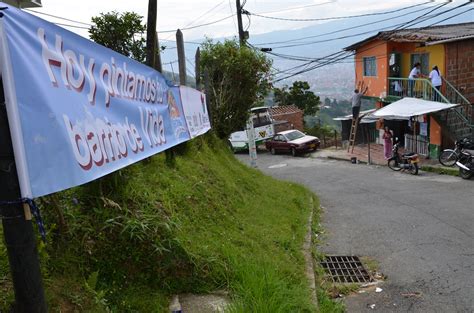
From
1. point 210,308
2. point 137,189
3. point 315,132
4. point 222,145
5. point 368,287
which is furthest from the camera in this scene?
point 315,132

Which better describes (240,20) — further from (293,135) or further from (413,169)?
(413,169)

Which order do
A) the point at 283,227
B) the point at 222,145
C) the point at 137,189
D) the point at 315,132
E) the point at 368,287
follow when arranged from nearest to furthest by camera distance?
the point at 137,189
the point at 368,287
the point at 283,227
the point at 222,145
the point at 315,132

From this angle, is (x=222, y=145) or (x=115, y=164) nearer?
(x=115, y=164)

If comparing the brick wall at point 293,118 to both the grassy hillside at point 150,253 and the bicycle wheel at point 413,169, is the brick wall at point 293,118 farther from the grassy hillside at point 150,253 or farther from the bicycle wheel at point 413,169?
the grassy hillside at point 150,253

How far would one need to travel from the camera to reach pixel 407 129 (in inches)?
1017

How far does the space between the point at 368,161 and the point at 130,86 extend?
67.1 feet

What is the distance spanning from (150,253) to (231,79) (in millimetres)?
9582

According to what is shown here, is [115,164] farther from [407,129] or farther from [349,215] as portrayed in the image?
[407,129]

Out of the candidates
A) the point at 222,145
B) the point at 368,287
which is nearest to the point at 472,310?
the point at 368,287

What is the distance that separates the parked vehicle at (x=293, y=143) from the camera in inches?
1214

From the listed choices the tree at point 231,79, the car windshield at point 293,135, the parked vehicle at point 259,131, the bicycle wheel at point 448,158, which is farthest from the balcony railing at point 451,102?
the parked vehicle at point 259,131

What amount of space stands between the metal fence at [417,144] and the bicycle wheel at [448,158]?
132 inches

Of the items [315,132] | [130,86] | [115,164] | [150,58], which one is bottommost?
[315,132]

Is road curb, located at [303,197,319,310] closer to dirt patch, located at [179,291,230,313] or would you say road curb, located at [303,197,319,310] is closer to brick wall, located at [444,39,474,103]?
dirt patch, located at [179,291,230,313]
